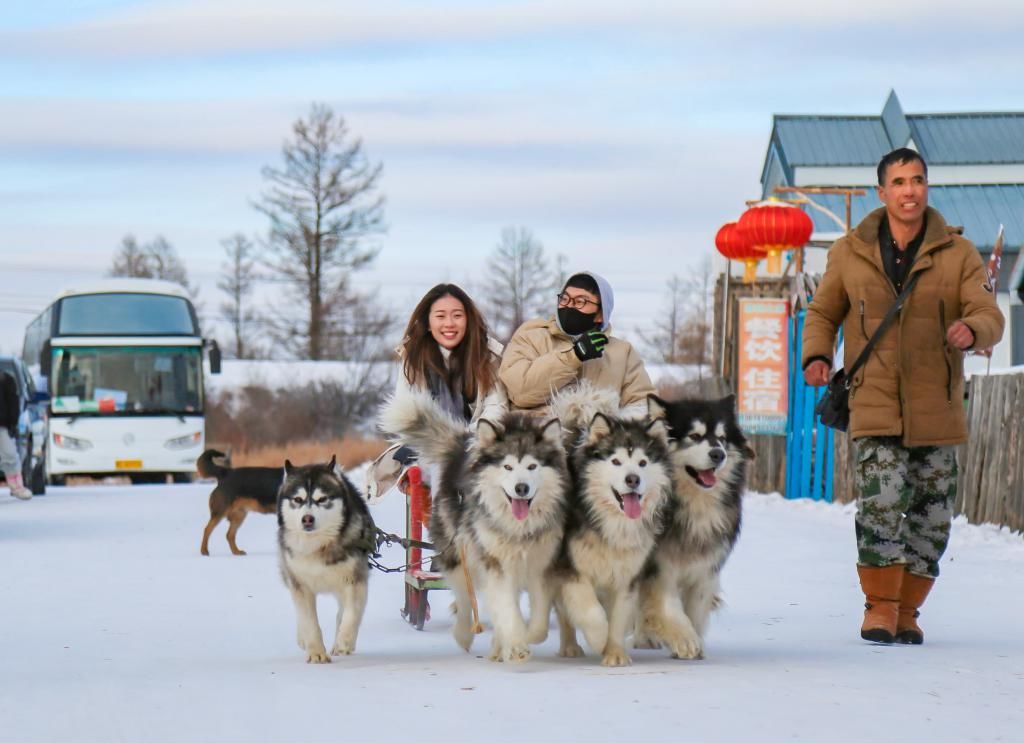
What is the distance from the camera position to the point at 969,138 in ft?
123

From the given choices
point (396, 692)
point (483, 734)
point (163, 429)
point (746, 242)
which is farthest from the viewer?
point (163, 429)

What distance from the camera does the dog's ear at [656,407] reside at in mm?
6422

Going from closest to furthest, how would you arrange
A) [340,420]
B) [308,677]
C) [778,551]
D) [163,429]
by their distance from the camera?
[308,677], [778,551], [163,429], [340,420]

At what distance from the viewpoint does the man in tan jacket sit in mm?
6738

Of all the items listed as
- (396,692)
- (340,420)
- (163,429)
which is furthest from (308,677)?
(340,420)

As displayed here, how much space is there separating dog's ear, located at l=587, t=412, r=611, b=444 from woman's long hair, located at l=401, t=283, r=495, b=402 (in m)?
1.47

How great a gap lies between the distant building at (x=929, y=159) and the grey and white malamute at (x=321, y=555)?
1068 inches

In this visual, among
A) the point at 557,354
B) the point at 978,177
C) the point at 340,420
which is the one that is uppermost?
the point at 978,177

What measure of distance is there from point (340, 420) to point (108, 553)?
33.1m

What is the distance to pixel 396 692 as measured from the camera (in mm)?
5523

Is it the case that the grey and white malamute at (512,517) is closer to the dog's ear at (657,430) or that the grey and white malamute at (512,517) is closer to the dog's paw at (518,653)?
the dog's paw at (518,653)

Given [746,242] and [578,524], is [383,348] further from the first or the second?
[578,524]

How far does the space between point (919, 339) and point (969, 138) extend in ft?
107

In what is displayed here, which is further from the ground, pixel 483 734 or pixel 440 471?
pixel 440 471
